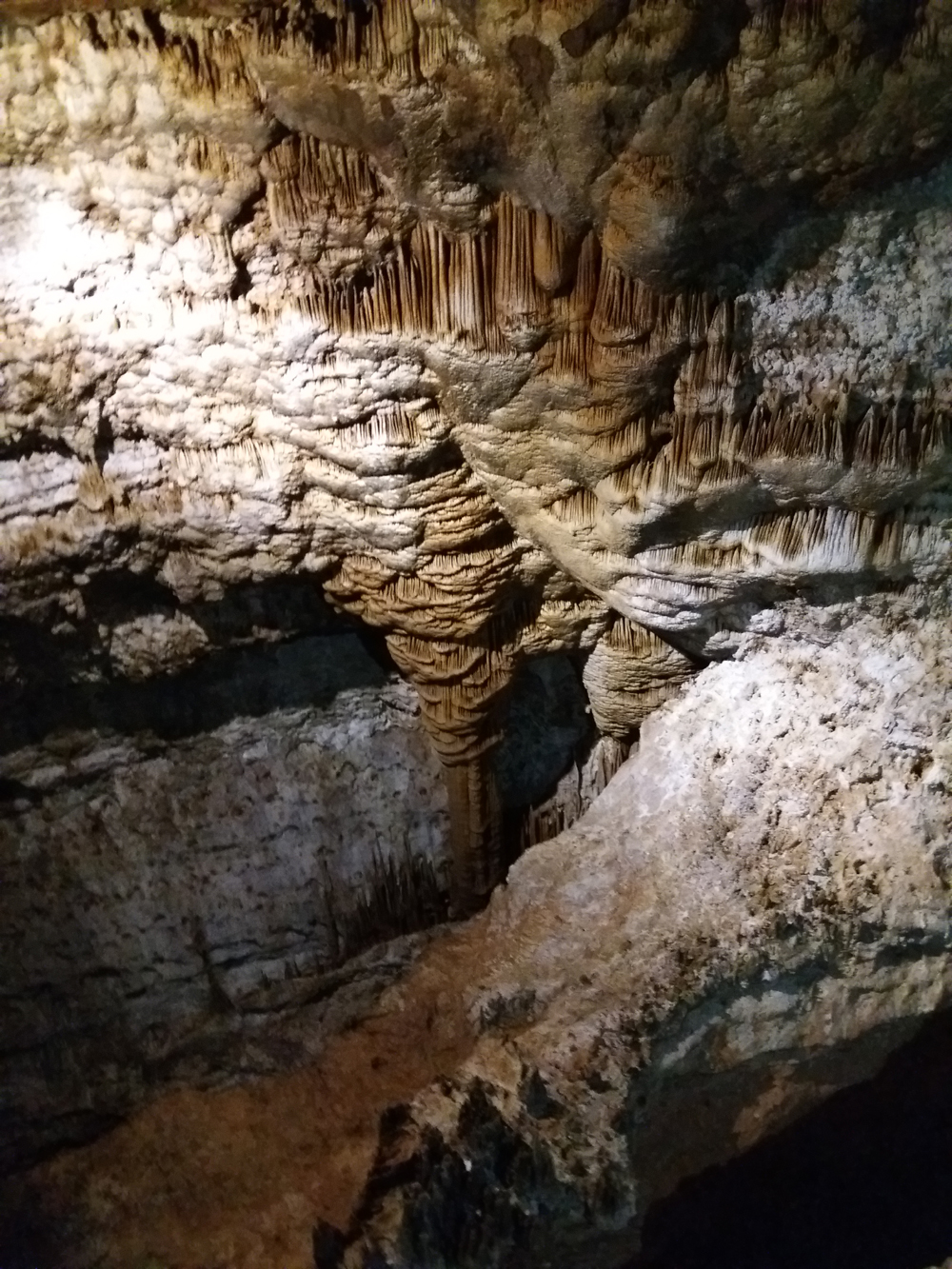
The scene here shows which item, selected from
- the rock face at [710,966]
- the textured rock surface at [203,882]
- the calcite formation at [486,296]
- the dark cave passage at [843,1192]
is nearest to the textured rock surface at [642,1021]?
the rock face at [710,966]

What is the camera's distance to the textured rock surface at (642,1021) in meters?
1.87

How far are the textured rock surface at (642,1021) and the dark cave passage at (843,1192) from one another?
0.12m

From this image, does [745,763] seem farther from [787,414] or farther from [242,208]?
[242,208]

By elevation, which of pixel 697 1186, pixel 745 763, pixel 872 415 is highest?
pixel 872 415

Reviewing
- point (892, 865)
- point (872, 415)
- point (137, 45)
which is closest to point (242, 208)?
point (137, 45)

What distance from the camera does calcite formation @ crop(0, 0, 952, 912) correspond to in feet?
4.85

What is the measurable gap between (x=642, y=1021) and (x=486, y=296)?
1.42 metres

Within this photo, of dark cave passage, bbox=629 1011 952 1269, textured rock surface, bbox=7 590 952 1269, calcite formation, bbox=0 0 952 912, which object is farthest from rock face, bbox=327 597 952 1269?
calcite formation, bbox=0 0 952 912

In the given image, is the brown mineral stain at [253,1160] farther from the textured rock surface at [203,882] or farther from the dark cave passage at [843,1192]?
the dark cave passage at [843,1192]

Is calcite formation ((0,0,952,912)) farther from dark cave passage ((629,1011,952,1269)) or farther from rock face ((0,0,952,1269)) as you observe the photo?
dark cave passage ((629,1011,952,1269))

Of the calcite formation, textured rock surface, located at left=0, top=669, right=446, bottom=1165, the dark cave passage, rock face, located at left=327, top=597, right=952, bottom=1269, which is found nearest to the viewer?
the calcite formation

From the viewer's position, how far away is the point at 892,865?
2.04 metres

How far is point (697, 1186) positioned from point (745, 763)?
1.08 metres

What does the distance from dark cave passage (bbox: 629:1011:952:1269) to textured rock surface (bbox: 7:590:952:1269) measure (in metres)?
0.12
